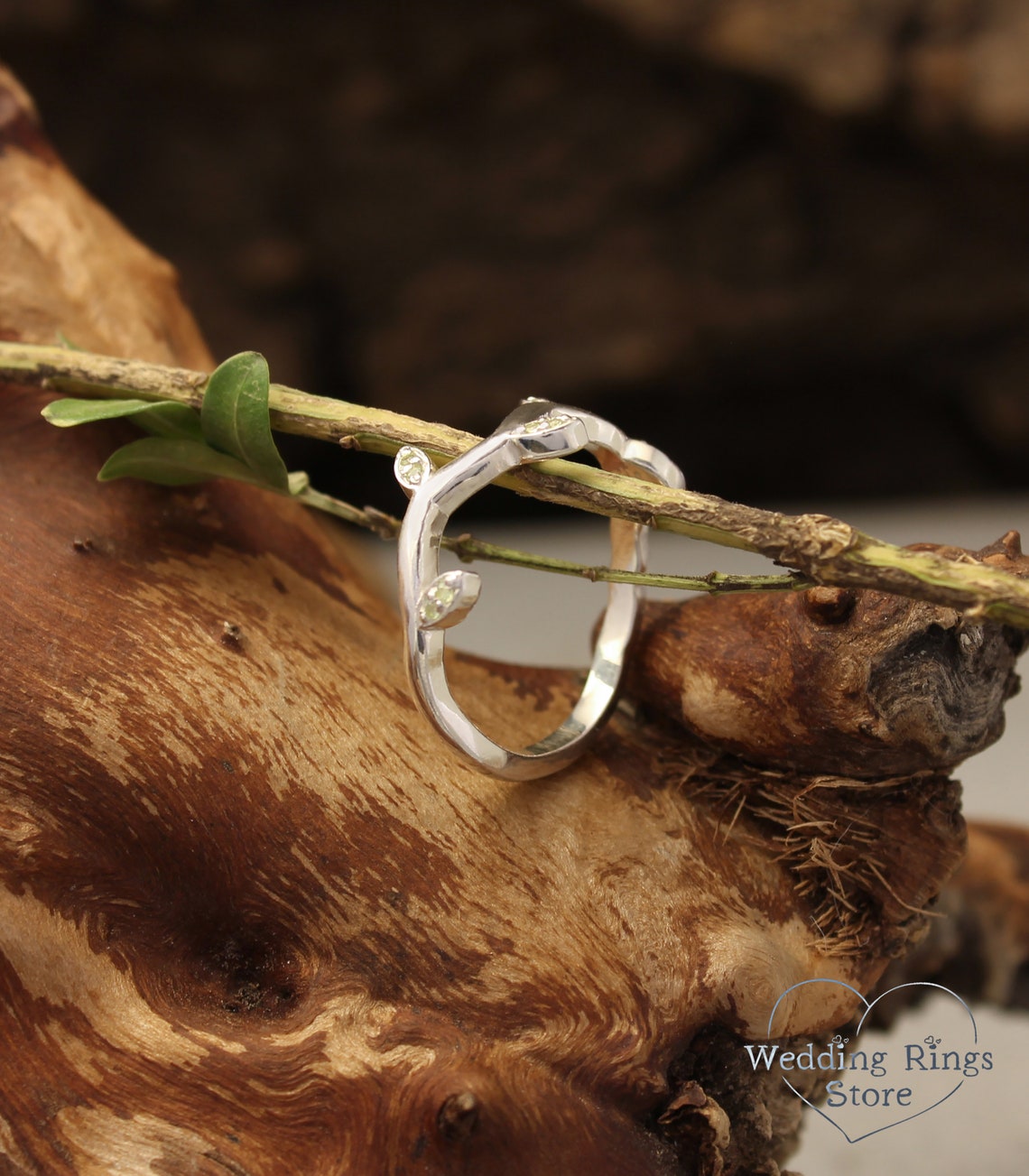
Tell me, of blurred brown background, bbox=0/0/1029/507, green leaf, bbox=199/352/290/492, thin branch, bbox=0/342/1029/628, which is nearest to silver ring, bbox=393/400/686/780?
thin branch, bbox=0/342/1029/628

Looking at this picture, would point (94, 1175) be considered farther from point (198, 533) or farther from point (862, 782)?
point (862, 782)

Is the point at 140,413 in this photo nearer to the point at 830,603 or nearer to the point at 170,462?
the point at 170,462

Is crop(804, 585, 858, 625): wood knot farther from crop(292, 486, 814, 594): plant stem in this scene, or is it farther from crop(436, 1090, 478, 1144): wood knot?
crop(436, 1090, 478, 1144): wood knot

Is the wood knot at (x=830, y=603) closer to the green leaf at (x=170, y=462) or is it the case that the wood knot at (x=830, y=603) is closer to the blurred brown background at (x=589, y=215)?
the green leaf at (x=170, y=462)

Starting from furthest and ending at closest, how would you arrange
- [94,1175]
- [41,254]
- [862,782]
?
[41,254] → [862,782] → [94,1175]

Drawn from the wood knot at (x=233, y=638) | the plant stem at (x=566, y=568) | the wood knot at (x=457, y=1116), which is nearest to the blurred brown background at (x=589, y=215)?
the plant stem at (x=566, y=568)

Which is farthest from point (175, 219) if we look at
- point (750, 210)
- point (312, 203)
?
point (750, 210)
